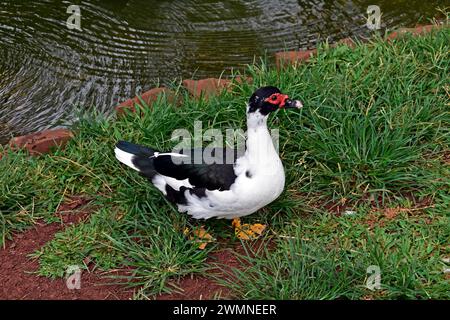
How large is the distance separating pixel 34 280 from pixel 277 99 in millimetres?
1584

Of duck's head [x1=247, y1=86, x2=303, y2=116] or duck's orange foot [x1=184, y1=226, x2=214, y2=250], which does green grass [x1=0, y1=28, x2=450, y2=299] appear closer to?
duck's orange foot [x1=184, y1=226, x2=214, y2=250]

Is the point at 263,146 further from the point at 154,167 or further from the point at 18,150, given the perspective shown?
the point at 18,150

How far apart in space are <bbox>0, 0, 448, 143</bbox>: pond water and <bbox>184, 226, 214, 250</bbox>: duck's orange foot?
178 cm

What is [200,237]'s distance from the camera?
135 inches

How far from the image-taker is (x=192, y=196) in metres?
3.35

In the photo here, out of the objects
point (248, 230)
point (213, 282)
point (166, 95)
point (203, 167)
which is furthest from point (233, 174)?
point (166, 95)

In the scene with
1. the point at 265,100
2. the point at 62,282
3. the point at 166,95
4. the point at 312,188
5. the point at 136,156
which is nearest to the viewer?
the point at 265,100

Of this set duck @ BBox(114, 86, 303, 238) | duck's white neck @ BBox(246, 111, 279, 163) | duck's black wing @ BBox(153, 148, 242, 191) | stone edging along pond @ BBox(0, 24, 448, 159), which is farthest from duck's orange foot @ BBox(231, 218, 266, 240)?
stone edging along pond @ BBox(0, 24, 448, 159)

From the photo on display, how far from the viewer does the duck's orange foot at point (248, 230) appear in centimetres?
349

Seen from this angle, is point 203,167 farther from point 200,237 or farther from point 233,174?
point 200,237

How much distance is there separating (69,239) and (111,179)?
1.67 feet

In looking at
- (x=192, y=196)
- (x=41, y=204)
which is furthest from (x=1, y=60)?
(x=192, y=196)

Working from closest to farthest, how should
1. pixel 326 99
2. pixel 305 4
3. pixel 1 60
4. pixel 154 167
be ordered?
1. pixel 154 167
2. pixel 326 99
3. pixel 1 60
4. pixel 305 4

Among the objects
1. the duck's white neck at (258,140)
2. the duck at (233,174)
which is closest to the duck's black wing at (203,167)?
the duck at (233,174)
